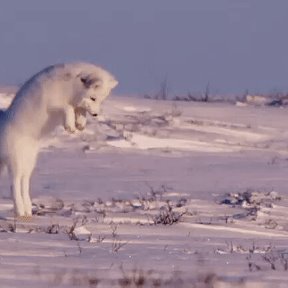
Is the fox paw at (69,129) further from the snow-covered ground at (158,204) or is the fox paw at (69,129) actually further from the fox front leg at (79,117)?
the snow-covered ground at (158,204)

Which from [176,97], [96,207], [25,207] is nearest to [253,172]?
[96,207]

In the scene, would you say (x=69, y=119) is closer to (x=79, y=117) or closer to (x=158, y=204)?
(x=79, y=117)

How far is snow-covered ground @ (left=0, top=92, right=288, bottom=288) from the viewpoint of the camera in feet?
22.4

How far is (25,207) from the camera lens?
10031 millimetres

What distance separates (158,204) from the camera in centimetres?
1172

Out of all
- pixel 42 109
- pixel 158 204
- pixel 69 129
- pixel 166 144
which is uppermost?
pixel 42 109

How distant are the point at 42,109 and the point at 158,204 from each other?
7.40 feet

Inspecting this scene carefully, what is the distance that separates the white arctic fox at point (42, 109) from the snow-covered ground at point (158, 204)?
41 cm

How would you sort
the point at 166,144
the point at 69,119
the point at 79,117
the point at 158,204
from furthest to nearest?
the point at 166,144, the point at 158,204, the point at 79,117, the point at 69,119

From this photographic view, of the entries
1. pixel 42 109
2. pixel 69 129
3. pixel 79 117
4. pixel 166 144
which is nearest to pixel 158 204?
pixel 79 117

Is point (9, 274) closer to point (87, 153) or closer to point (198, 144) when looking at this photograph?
point (87, 153)

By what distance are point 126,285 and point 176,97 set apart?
20.4m

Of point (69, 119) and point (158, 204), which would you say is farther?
point (158, 204)

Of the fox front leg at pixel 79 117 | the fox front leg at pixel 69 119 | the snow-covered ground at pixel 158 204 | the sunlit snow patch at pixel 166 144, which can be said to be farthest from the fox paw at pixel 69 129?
the sunlit snow patch at pixel 166 144
